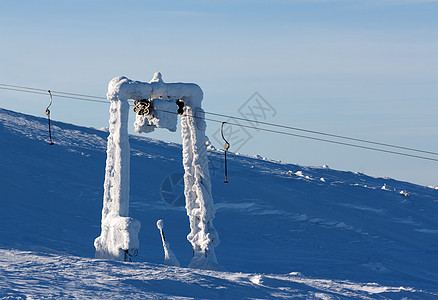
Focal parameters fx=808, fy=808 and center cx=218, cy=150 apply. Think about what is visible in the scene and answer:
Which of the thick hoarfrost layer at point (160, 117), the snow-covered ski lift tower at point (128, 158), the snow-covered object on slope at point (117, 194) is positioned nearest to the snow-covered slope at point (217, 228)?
the snow-covered object on slope at point (117, 194)

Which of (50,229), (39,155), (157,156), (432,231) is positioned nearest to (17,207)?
(50,229)

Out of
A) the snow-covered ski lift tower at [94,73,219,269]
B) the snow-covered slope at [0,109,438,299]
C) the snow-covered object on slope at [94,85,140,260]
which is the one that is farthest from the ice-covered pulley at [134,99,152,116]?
the snow-covered slope at [0,109,438,299]

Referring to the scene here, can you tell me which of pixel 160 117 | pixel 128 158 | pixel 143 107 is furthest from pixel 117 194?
pixel 143 107

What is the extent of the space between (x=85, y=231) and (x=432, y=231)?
18.0 m

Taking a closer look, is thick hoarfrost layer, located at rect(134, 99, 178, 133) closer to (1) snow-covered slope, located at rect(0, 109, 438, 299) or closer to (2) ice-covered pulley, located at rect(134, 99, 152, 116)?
(2) ice-covered pulley, located at rect(134, 99, 152, 116)

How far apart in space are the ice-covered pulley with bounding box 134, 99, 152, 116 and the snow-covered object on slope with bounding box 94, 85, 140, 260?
57 cm

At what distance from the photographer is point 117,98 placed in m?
20.2

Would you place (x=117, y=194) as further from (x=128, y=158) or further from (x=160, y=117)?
(x=160, y=117)

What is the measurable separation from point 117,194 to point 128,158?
963mm

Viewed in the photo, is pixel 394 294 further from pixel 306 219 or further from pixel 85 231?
pixel 306 219

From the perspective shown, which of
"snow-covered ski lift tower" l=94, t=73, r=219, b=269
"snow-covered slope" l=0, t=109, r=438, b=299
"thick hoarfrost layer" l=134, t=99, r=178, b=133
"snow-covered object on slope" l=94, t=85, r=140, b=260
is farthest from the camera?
"thick hoarfrost layer" l=134, t=99, r=178, b=133

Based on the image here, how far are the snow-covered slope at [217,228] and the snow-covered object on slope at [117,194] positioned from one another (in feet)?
4.00

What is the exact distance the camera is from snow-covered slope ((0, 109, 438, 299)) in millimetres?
17031

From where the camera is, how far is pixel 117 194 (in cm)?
2027
